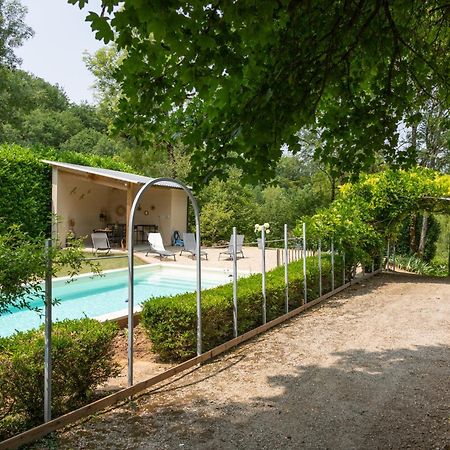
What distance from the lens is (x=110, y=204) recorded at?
2233cm

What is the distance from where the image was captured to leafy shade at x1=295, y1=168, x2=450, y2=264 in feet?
42.9

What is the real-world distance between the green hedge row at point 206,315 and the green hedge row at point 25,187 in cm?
955

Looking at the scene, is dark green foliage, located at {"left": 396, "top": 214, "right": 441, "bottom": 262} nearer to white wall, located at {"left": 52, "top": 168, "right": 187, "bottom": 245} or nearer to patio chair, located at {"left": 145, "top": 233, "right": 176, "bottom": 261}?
white wall, located at {"left": 52, "top": 168, "right": 187, "bottom": 245}

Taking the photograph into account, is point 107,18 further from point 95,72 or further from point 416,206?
point 95,72

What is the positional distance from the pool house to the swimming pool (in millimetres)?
4262

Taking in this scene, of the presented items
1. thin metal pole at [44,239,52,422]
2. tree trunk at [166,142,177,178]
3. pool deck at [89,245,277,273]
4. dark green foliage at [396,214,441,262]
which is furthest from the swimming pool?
tree trunk at [166,142,177,178]

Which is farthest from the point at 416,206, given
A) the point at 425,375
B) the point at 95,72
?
the point at 95,72

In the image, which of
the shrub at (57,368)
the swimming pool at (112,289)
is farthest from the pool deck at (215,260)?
the shrub at (57,368)

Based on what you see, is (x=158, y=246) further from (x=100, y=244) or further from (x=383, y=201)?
(x=383, y=201)

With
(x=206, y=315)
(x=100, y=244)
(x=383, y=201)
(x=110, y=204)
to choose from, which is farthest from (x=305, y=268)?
(x=110, y=204)

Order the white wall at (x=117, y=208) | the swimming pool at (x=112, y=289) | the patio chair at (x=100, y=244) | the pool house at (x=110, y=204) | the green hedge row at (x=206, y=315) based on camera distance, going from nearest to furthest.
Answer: the green hedge row at (x=206, y=315), the swimming pool at (x=112, y=289), the patio chair at (x=100, y=244), the pool house at (x=110, y=204), the white wall at (x=117, y=208)

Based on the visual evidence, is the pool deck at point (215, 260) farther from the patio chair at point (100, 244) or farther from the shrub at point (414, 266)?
the shrub at point (414, 266)

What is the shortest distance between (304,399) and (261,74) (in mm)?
3286

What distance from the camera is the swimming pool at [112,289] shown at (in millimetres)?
9727
